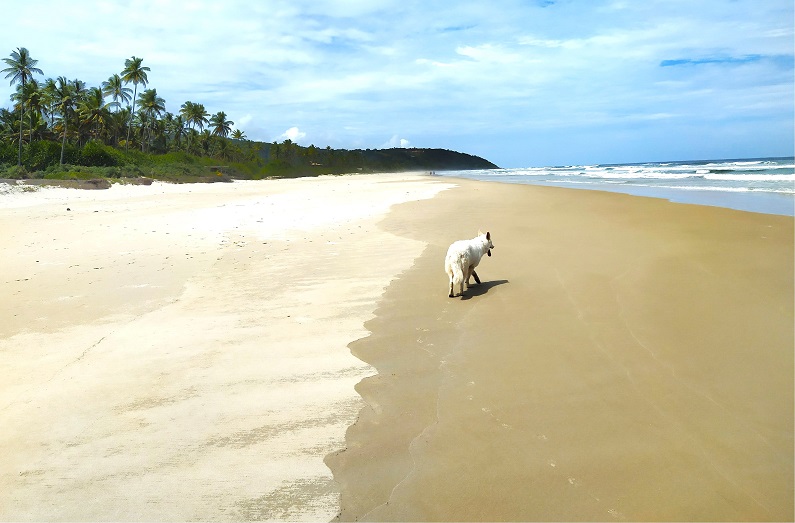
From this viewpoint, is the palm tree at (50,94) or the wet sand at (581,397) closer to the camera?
the wet sand at (581,397)

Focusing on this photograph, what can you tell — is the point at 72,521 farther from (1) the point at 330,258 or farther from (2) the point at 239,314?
(1) the point at 330,258

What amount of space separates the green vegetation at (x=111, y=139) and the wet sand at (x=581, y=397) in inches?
1456

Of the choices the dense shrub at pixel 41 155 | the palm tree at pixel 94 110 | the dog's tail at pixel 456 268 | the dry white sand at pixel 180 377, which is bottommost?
the dry white sand at pixel 180 377

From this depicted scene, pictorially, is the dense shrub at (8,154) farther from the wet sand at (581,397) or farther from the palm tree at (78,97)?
the wet sand at (581,397)

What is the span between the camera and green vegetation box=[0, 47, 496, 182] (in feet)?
147

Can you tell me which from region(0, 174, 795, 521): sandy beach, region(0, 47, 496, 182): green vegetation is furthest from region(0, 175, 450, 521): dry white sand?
region(0, 47, 496, 182): green vegetation

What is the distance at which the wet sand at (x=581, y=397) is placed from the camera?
3.04 metres

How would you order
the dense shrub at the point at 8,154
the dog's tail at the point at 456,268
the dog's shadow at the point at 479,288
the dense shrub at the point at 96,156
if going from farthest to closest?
the dense shrub at the point at 96,156 → the dense shrub at the point at 8,154 → the dog's shadow at the point at 479,288 → the dog's tail at the point at 456,268

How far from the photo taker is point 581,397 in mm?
4168

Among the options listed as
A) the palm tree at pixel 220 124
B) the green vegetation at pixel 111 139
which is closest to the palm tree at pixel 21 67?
the green vegetation at pixel 111 139

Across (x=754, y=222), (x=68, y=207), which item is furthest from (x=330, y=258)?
(x=68, y=207)

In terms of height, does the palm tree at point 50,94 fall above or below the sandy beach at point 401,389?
above

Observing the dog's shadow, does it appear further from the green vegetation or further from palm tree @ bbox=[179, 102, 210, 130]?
palm tree @ bbox=[179, 102, 210, 130]

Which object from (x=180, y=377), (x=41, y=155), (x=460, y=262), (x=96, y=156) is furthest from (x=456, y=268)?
(x=96, y=156)
